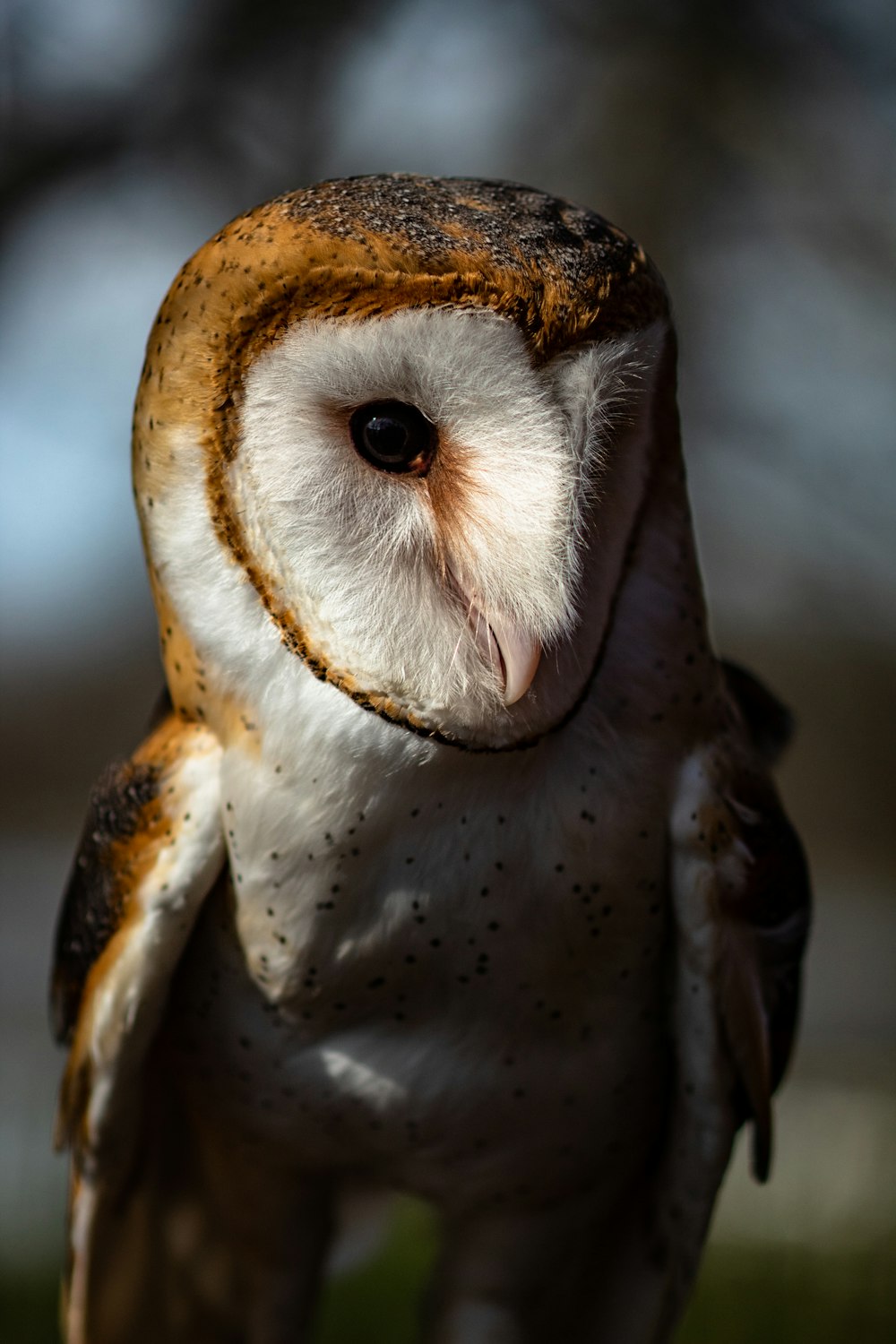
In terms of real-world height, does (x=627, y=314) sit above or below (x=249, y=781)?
above

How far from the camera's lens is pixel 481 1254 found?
1234mm

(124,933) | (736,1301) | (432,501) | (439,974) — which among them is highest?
(432,501)

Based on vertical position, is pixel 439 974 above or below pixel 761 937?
above

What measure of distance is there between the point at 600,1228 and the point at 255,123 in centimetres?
268

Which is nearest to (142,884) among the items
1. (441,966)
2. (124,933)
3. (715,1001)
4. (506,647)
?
(124,933)

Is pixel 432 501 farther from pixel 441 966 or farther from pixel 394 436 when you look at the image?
pixel 441 966

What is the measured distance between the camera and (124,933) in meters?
1.01

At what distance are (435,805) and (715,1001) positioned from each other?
0.32 m

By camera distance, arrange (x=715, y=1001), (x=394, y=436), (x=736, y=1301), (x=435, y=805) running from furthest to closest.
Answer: (x=736, y=1301)
(x=715, y=1001)
(x=435, y=805)
(x=394, y=436)

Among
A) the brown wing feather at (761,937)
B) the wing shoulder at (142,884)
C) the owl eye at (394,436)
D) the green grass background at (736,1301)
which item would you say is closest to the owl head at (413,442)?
the owl eye at (394,436)

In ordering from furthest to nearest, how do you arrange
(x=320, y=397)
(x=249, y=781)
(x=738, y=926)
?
(x=738, y=926) → (x=249, y=781) → (x=320, y=397)

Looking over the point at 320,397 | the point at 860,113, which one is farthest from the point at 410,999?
the point at 860,113

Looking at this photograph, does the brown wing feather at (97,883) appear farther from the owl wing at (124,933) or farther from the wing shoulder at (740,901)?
the wing shoulder at (740,901)

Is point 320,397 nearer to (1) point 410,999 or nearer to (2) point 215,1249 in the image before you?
(1) point 410,999
